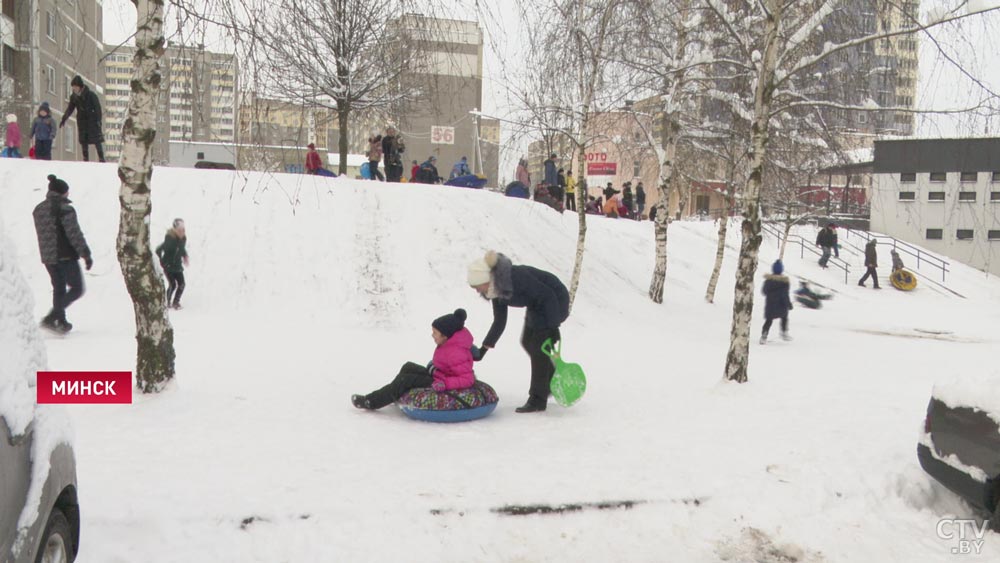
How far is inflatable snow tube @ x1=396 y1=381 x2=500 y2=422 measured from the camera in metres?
6.95

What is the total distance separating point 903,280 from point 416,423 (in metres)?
27.3

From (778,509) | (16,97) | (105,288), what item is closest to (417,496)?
(778,509)

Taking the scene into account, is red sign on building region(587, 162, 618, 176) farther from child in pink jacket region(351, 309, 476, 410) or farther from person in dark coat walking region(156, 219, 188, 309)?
child in pink jacket region(351, 309, 476, 410)

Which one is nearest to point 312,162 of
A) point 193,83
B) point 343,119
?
point 343,119

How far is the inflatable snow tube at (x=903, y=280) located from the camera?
29.0 m

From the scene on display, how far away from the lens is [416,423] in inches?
275

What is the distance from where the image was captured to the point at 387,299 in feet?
45.8

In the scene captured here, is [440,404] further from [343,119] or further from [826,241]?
[826,241]

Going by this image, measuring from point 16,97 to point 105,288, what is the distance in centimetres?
2981

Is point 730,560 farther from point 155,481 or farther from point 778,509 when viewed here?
point 155,481

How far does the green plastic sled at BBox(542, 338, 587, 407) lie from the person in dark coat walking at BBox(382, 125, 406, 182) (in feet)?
47.5

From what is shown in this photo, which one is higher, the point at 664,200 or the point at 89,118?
the point at 89,118

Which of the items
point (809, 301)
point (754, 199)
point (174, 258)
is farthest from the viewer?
point (809, 301)

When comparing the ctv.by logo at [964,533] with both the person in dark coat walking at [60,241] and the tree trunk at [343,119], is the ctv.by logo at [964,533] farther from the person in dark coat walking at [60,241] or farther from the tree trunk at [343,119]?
the tree trunk at [343,119]
